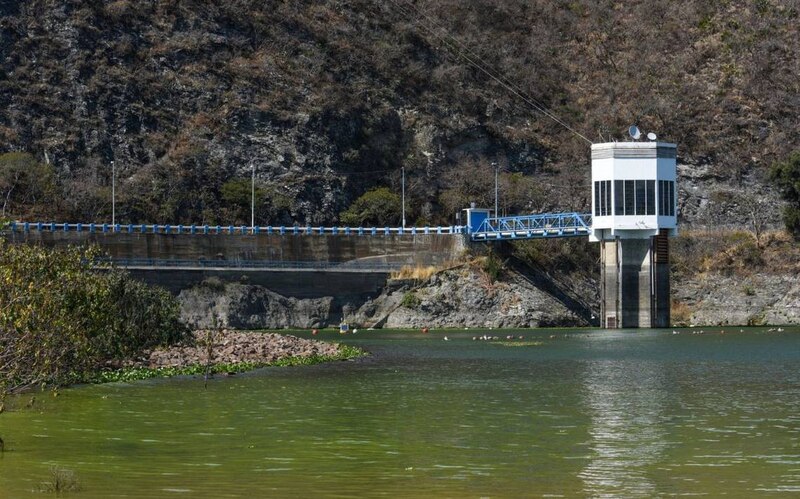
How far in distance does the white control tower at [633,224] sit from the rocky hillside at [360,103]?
23.9m

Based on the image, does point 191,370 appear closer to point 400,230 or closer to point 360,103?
point 400,230

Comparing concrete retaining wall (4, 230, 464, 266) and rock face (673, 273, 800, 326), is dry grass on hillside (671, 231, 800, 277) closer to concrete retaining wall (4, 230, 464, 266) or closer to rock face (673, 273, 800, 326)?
rock face (673, 273, 800, 326)

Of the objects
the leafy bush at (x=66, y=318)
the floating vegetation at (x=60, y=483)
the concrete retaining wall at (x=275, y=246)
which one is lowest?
the floating vegetation at (x=60, y=483)

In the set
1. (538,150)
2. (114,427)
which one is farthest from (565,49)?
(114,427)

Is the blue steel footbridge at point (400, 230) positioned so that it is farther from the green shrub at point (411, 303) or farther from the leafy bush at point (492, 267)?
the green shrub at point (411, 303)

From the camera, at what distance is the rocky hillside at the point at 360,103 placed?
417 feet

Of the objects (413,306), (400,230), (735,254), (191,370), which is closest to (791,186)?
(735,254)

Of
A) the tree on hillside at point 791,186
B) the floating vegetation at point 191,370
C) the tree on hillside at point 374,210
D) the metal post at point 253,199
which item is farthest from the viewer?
the tree on hillside at point 374,210

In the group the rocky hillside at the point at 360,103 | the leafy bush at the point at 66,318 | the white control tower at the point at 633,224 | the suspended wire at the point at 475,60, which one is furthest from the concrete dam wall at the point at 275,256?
the leafy bush at the point at 66,318

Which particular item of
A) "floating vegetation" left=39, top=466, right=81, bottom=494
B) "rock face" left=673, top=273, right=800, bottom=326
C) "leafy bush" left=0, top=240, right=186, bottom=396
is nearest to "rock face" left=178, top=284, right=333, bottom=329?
"rock face" left=673, top=273, right=800, bottom=326

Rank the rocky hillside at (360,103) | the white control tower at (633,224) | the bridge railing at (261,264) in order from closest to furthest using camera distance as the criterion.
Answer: the white control tower at (633,224)
the bridge railing at (261,264)
the rocky hillside at (360,103)

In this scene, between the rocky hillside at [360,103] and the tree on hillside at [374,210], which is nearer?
the tree on hillside at [374,210]

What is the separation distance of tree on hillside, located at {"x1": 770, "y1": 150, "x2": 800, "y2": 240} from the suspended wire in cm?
2781

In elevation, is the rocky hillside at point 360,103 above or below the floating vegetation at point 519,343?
above
